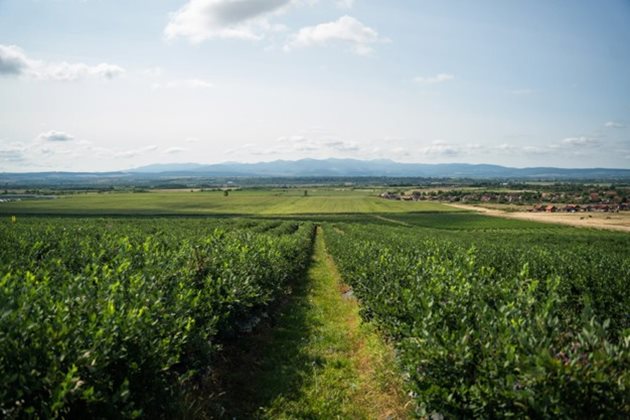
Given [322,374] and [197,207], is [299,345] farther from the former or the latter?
[197,207]

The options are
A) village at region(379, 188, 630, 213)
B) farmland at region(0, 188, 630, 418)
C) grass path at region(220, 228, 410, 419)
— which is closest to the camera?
farmland at region(0, 188, 630, 418)

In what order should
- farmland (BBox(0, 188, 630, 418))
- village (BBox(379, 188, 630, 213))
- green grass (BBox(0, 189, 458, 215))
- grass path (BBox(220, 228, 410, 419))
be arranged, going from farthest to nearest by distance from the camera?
village (BBox(379, 188, 630, 213))
green grass (BBox(0, 189, 458, 215))
grass path (BBox(220, 228, 410, 419))
farmland (BBox(0, 188, 630, 418))

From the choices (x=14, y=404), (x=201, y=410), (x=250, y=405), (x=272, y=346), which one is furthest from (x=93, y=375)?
(x=272, y=346)

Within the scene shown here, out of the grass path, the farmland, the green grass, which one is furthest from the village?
the farmland

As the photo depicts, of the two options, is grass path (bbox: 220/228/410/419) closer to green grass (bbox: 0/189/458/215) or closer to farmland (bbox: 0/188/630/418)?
farmland (bbox: 0/188/630/418)

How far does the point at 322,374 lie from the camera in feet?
33.6

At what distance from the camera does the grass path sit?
8.36 metres

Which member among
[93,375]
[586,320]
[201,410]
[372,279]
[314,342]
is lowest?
[314,342]

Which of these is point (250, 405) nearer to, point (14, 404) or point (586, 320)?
point (14, 404)

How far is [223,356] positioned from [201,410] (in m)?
3.01

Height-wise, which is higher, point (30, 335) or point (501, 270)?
point (30, 335)

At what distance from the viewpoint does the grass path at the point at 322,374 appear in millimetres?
8359

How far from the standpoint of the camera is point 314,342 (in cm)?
1280

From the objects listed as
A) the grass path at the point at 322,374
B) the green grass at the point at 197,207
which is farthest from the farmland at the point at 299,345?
the green grass at the point at 197,207
